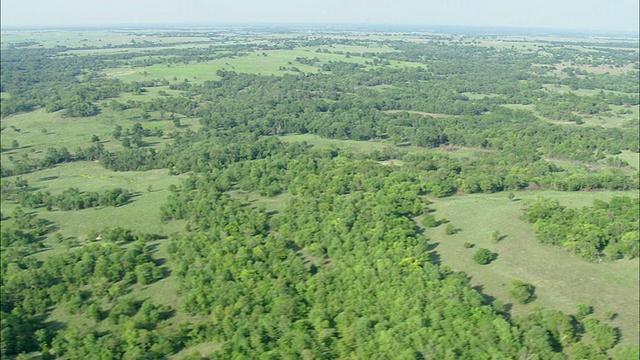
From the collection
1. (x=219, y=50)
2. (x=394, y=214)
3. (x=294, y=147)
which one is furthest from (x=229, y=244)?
(x=219, y=50)

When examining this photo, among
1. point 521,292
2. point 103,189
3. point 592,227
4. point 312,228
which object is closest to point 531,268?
point 521,292

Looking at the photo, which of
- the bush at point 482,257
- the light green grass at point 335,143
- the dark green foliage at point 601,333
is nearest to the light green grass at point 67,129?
the light green grass at point 335,143

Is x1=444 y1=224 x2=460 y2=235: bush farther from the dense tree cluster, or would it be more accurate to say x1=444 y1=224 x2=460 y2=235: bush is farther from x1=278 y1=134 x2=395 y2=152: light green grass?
x1=278 y1=134 x2=395 y2=152: light green grass

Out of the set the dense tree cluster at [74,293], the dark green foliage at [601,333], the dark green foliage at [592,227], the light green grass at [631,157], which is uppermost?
the dark green foliage at [592,227]

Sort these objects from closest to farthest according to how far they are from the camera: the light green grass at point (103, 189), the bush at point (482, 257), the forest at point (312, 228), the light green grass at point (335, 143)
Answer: the forest at point (312, 228) → the bush at point (482, 257) → the light green grass at point (103, 189) → the light green grass at point (335, 143)

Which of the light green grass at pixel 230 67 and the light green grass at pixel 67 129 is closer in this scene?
the light green grass at pixel 67 129

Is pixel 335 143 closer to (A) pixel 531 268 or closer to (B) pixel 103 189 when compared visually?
(B) pixel 103 189

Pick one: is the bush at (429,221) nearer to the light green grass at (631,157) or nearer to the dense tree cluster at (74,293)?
the dense tree cluster at (74,293)
